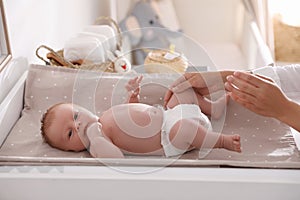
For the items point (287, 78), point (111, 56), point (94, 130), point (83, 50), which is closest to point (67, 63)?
point (83, 50)

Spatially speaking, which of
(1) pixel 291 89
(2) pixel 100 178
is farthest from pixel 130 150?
(1) pixel 291 89

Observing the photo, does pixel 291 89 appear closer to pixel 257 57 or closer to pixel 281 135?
pixel 281 135

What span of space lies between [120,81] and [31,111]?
0.99 feet

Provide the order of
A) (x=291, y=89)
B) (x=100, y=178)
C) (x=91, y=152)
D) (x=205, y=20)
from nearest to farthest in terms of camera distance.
Answer: 1. (x=100, y=178)
2. (x=91, y=152)
3. (x=291, y=89)
4. (x=205, y=20)

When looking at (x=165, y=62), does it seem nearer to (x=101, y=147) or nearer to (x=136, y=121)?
(x=136, y=121)

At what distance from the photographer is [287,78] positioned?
1.62 m

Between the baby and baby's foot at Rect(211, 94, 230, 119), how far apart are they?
0.07m

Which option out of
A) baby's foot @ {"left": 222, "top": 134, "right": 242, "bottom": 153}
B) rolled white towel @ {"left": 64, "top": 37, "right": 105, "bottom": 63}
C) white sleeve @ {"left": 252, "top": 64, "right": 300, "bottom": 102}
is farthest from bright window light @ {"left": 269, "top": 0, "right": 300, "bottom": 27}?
baby's foot @ {"left": 222, "top": 134, "right": 242, "bottom": 153}

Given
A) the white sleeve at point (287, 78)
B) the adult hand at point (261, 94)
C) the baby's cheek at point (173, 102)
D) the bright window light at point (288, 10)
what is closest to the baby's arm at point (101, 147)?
the baby's cheek at point (173, 102)

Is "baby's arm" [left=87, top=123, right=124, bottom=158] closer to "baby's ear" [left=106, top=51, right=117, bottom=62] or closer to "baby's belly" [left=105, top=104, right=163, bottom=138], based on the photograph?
"baby's belly" [left=105, top=104, right=163, bottom=138]

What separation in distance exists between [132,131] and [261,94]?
380mm

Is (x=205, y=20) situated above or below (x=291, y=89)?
below

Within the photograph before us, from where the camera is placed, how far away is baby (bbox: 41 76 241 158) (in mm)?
1408

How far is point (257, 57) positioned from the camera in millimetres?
2672
